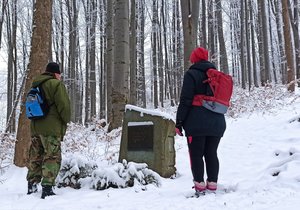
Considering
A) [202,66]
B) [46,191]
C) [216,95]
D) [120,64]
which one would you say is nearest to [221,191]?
[216,95]

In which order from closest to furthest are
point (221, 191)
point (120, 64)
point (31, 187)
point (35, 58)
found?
point (221, 191) → point (31, 187) → point (35, 58) → point (120, 64)

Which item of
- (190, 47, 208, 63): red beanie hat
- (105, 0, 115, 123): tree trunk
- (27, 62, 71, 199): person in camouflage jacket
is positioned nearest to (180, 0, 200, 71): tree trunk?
(105, 0, 115, 123): tree trunk

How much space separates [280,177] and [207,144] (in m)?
1.06

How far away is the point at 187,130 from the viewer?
4191 millimetres

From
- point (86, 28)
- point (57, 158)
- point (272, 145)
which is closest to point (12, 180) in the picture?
point (57, 158)

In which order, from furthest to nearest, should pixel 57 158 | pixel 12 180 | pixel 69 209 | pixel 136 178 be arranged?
pixel 12 180, pixel 136 178, pixel 57 158, pixel 69 209

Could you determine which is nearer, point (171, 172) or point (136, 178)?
point (136, 178)

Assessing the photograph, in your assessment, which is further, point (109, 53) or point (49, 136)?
point (109, 53)

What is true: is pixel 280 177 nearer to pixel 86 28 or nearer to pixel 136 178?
pixel 136 178

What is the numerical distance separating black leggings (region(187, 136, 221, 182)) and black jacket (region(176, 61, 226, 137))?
100 millimetres

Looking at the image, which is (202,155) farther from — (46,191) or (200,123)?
(46,191)

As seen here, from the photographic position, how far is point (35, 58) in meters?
6.29

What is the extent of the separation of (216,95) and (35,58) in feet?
12.2

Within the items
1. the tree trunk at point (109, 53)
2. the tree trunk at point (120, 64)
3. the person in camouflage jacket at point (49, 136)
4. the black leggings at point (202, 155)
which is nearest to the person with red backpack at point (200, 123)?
the black leggings at point (202, 155)
